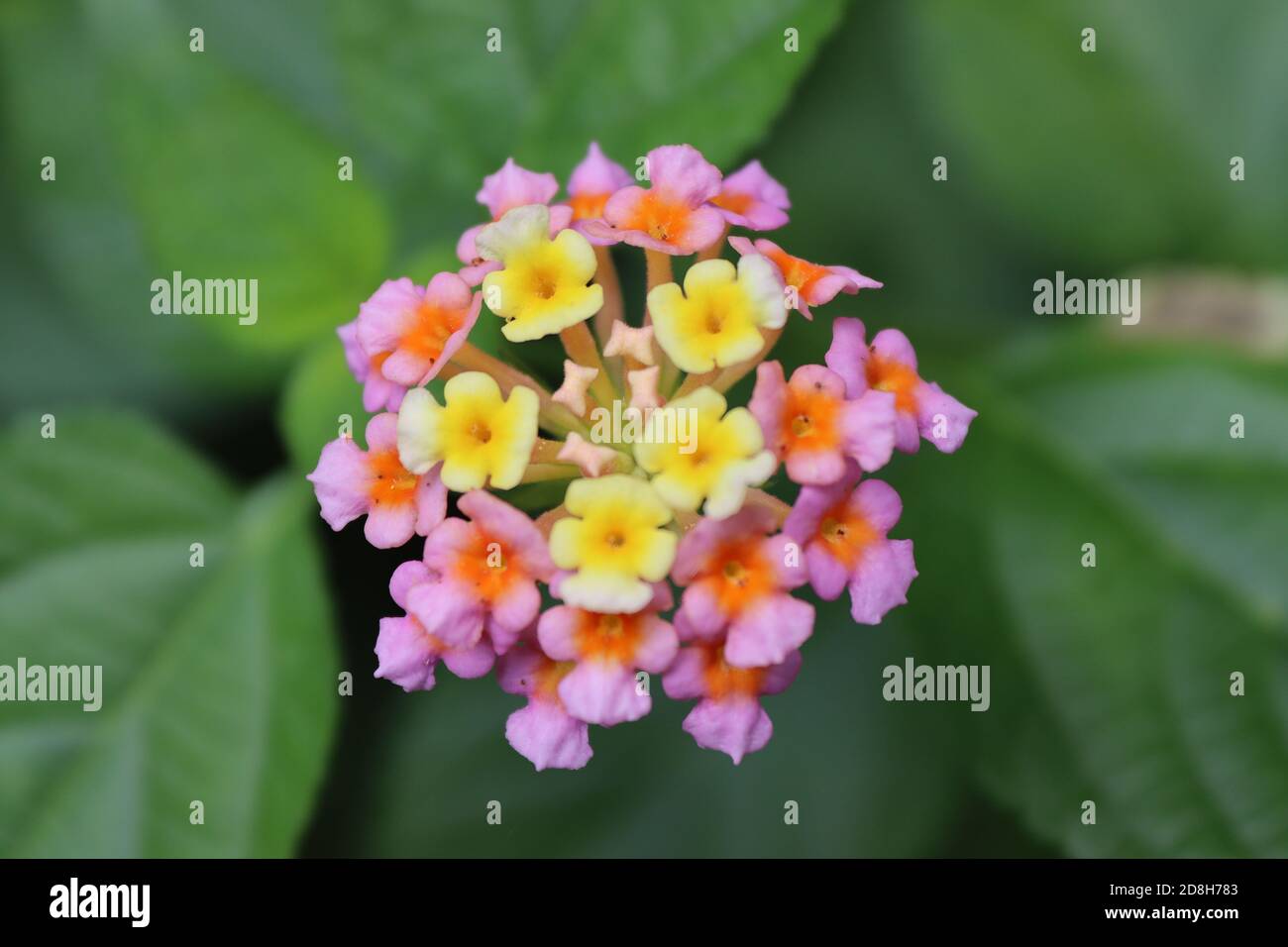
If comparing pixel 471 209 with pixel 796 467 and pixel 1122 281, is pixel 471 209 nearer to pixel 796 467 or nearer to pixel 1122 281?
pixel 796 467

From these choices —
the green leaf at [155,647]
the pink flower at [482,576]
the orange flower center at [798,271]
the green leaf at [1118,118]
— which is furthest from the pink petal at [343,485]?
the green leaf at [1118,118]

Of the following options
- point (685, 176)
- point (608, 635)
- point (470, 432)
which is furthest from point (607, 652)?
point (685, 176)

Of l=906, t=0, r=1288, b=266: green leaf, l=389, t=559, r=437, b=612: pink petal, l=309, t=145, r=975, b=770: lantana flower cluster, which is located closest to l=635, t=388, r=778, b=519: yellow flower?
l=309, t=145, r=975, b=770: lantana flower cluster

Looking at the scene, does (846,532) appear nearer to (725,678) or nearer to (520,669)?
(725,678)

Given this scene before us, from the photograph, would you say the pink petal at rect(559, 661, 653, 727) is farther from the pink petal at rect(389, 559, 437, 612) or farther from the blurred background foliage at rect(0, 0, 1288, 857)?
the blurred background foliage at rect(0, 0, 1288, 857)

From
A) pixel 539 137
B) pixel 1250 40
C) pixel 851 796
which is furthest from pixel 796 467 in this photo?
pixel 1250 40

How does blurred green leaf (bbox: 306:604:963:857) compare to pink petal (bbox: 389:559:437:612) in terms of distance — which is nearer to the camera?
pink petal (bbox: 389:559:437:612)
